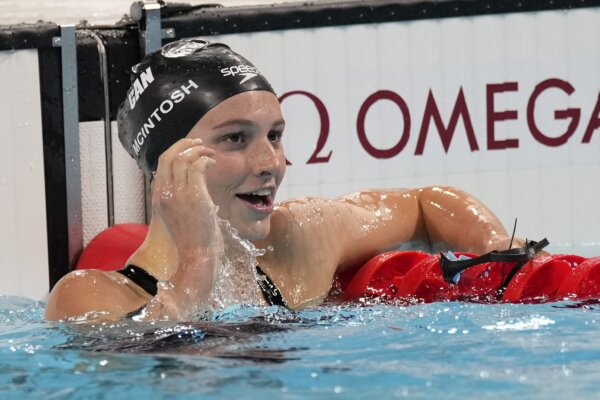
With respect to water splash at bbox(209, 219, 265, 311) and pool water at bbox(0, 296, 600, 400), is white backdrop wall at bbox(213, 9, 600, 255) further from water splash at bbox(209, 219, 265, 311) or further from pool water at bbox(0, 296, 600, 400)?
pool water at bbox(0, 296, 600, 400)

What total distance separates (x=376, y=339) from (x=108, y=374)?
1.91 feet

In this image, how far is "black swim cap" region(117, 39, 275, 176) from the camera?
2.70 m

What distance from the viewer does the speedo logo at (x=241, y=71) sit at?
9.00 feet

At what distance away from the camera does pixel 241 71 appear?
9.06 feet

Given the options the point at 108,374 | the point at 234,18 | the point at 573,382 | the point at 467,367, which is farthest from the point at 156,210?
the point at 234,18

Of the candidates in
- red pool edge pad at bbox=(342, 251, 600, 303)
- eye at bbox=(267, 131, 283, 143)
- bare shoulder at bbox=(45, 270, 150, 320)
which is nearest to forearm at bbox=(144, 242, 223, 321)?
bare shoulder at bbox=(45, 270, 150, 320)

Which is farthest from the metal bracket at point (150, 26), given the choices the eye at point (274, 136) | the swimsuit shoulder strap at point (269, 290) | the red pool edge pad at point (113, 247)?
the eye at point (274, 136)

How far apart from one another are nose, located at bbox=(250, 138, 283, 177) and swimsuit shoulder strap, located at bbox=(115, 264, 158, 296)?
343 millimetres

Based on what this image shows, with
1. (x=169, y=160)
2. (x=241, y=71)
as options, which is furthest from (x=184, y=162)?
(x=241, y=71)

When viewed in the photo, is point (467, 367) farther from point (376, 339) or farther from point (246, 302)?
point (246, 302)

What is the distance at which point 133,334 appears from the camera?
233 centimetres

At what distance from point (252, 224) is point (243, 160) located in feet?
0.51

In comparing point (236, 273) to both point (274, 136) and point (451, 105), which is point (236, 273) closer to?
point (274, 136)

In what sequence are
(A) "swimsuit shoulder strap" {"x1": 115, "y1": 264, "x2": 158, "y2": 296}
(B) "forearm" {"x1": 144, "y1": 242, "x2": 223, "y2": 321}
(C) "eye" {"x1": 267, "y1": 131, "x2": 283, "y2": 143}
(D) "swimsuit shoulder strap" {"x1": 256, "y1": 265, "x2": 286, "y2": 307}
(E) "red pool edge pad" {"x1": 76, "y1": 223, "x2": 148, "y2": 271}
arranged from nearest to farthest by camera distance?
(B) "forearm" {"x1": 144, "y1": 242, "x2": 223, "y2": 321} < (A) "swimsuit shoulder strap" {"x1": 115, "y1": 264, "x2": 158, "y2": 296} < (C) "eye" {"x1": 267, "y1": 131, "x2": 283, "y2": 143} < (D) "swimsuit shoulder strap" {"x1": 256, "y1": 265, "x2": 286, "y2": 307} < (E) "red pool edge pad" {"x1": 76, "y1": 223, "x2": 148, "y2": 271}
